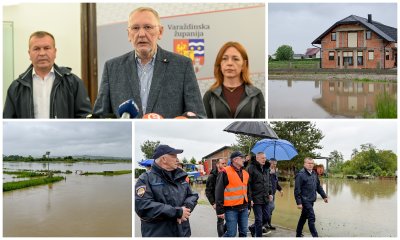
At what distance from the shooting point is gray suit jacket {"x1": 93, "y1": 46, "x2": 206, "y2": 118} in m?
4.69

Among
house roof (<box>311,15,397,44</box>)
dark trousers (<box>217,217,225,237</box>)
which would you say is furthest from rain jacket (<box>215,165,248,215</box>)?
house roof (<box>311,15,397,44</box>)

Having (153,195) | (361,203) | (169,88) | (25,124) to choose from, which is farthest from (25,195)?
(361,203)

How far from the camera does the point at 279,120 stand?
474cm

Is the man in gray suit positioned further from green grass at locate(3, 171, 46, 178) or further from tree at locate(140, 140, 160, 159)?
green grass at locate(3, 171, 46, 178)

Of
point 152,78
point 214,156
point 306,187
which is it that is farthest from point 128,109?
point 306,187

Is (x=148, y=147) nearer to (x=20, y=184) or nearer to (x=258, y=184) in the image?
(x=258, y=184)

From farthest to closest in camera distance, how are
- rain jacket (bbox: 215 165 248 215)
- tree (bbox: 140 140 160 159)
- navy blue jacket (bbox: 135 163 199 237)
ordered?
tree (bbox: 140 140 160 159)
rain jacket (bbox: 215 165 248 215)
navy blue jacket (bbox: 135 163 199 237)

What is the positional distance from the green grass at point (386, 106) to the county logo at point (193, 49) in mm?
1575

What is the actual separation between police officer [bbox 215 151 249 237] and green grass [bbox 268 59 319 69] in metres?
0.83

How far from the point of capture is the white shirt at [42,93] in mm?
4750

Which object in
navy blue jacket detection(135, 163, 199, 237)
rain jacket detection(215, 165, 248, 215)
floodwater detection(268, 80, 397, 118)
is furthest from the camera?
floodwater detection(268, 80, 397, 118)

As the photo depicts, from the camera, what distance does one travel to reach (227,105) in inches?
186

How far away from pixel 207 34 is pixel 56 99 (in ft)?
4.64

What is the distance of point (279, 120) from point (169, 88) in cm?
98
